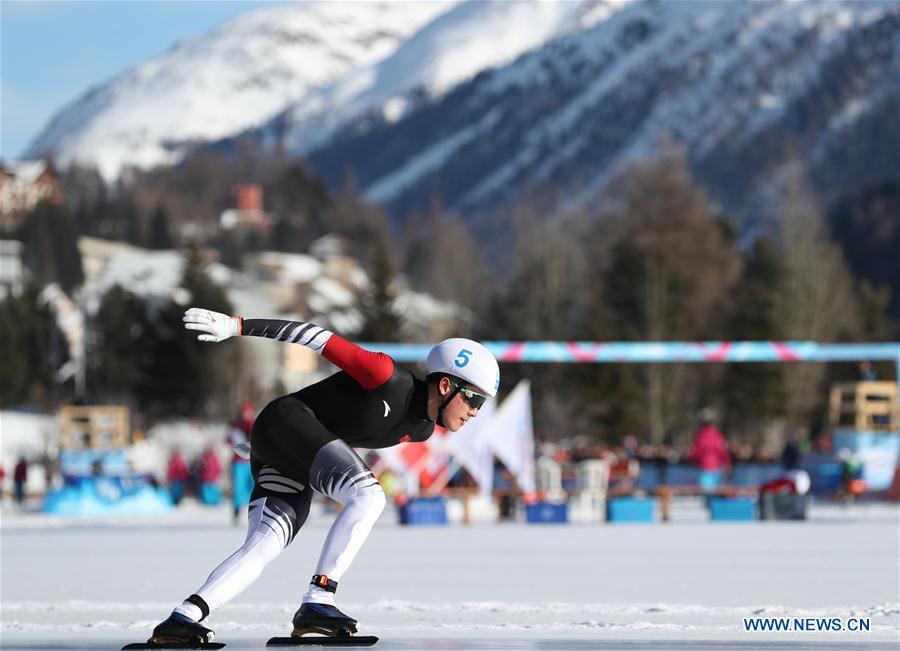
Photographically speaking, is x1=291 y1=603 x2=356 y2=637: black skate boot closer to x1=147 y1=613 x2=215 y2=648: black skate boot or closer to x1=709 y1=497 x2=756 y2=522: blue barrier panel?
x1=147 y1=613 x2=215 y2=648: black skate boot

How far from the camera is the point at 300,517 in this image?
684 cm

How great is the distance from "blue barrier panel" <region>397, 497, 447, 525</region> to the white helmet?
16971mm

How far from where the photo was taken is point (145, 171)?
185375 mm

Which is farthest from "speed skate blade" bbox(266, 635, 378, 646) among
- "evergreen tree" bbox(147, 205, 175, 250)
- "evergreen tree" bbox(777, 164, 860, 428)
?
"evergreen tree" bbox(147, 205, 175, 250)

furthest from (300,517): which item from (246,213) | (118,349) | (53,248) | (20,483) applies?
(246,213)

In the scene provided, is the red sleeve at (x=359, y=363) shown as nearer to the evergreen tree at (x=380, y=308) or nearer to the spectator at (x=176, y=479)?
the spectator at (x=176, y=479)

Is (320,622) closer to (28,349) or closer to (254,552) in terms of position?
(254,552)

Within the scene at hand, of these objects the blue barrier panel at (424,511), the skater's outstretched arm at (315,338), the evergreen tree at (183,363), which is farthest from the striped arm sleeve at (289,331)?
the evergreen tree at (183,363)

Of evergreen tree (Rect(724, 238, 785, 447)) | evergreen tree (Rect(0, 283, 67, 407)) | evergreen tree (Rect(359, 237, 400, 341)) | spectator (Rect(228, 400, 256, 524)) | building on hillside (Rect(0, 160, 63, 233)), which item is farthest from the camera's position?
building on hillside (Rect(0, 160, 63, 233))

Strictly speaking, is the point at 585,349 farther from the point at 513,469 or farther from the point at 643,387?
the point at 643,387

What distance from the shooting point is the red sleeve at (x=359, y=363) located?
6590 mm

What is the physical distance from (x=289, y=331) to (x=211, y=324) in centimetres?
33

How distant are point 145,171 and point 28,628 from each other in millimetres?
181566

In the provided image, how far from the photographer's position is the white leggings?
6566 millimetres
